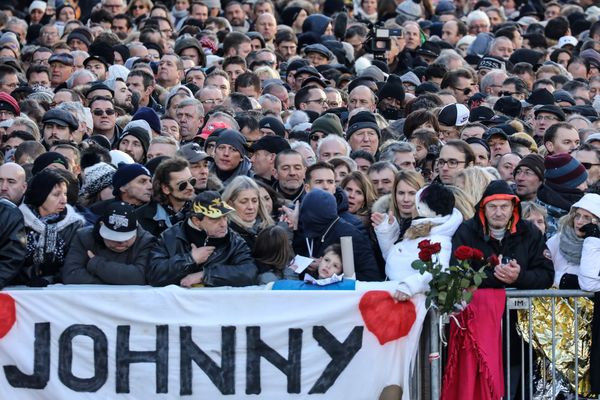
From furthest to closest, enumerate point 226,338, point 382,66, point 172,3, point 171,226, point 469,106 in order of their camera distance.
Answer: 1. point 172,3
2. point 382,66
3. point 469,106
4. point 171,226
5. point 226,338

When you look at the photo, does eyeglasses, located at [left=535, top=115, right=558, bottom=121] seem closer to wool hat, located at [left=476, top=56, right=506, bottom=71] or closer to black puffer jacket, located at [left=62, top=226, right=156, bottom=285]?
wool hat, located at [left=476, top=56, right=506, bottom=71]

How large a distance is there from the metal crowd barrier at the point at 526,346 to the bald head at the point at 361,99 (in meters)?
5.97

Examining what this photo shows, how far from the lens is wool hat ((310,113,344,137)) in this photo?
49.4ft

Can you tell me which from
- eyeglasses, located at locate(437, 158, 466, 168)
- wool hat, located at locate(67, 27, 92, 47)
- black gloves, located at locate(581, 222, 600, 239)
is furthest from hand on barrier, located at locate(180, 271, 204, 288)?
wool hat, located at locate(67, 27, 92, 47)

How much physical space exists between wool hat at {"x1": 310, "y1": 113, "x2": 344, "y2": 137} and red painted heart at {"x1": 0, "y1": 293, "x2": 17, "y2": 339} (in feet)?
16.6

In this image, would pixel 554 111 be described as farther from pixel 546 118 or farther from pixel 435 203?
pixel 435 203

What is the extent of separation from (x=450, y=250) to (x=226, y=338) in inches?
65.3

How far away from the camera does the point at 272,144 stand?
533 inches

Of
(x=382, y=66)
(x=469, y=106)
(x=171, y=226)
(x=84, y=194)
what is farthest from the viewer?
(x=382, y=66)

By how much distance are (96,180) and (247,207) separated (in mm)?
1409

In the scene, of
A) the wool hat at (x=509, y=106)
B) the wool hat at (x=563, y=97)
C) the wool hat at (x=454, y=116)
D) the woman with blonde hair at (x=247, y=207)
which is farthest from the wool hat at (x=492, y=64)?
the woman with blonde hair at (x=247, y=207)

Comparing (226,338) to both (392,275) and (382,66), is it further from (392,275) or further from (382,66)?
(382,66)

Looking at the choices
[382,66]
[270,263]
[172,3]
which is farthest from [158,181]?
[172,3]

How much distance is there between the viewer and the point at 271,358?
1062 centimetres
